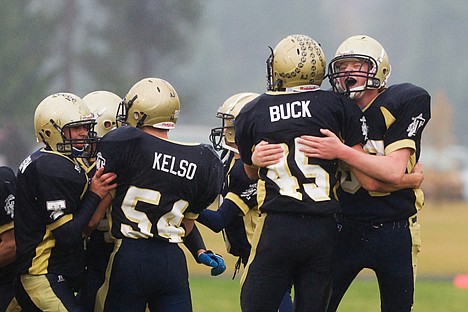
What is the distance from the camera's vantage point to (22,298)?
4719 mm

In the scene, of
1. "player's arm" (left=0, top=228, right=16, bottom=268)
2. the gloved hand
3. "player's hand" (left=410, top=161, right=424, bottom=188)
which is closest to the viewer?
"player's hand" (left=410, top=161, right=424, bottom=188)

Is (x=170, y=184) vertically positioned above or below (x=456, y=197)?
above

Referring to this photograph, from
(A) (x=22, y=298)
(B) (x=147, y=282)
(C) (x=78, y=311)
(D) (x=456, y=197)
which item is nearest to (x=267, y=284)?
(B) (x=147, y=282)

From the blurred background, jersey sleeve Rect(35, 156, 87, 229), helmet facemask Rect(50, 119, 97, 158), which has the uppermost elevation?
helmet facemask Rect(50, 119, 97, 158)

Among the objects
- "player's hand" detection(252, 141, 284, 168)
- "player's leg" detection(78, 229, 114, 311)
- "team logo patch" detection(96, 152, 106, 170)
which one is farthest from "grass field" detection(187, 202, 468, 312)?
"player's hand" detection(252, 141, 284, 168)

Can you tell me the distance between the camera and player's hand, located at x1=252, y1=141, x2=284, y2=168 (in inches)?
179

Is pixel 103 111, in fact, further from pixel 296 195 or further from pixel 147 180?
pixel 296 195

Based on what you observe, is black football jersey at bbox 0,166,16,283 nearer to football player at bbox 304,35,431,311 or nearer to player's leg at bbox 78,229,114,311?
player's leg at bbox 78,229,114,311

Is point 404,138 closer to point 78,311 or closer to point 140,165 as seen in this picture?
point 140,165

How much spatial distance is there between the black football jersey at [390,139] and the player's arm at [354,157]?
15 cm

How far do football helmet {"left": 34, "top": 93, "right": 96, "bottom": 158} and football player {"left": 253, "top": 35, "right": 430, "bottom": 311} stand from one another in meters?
1.35

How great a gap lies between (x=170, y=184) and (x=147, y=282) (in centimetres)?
52

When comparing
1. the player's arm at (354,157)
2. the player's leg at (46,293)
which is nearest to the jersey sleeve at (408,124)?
the player's arm at (354,157)

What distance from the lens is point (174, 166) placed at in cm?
468
